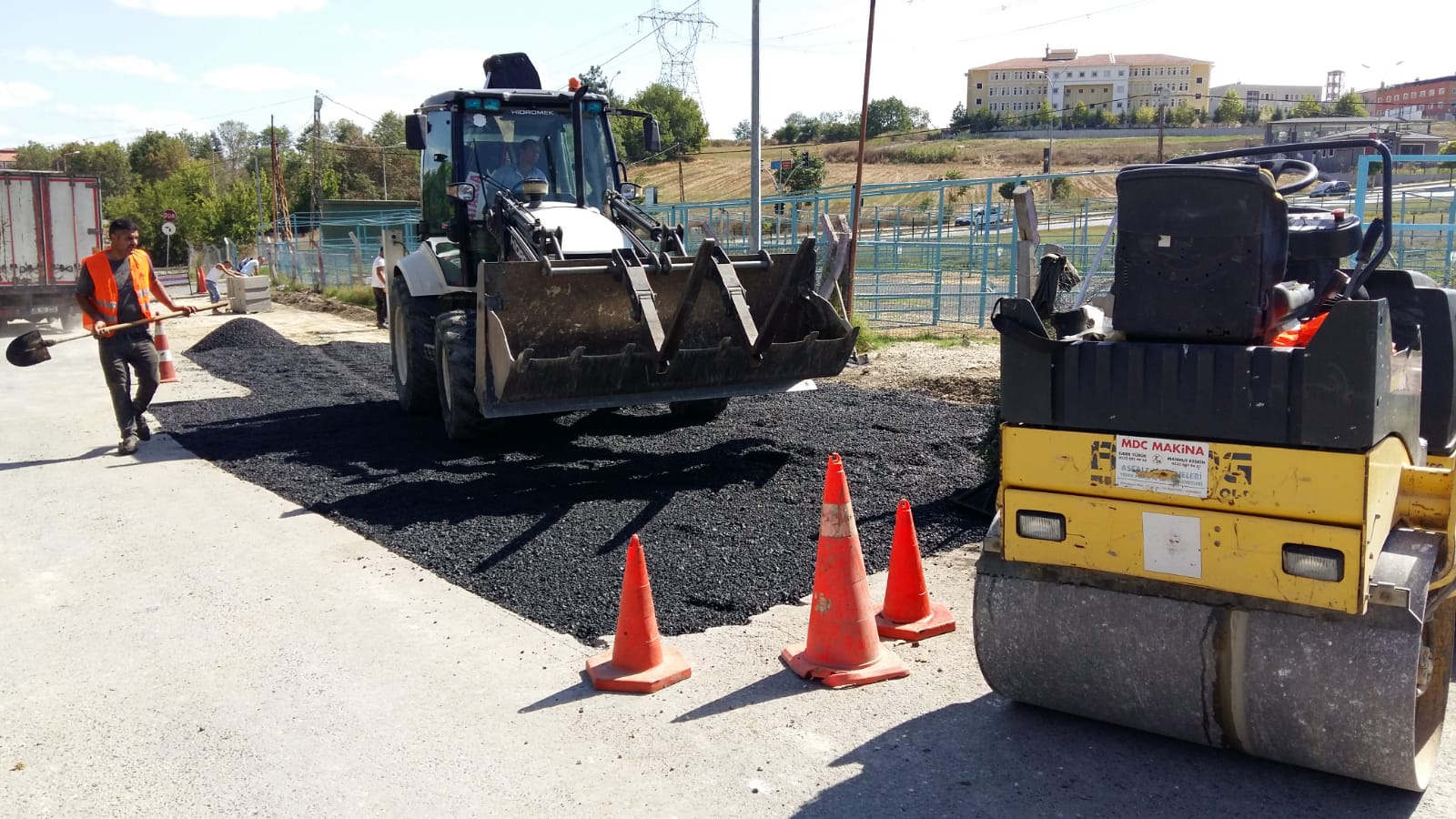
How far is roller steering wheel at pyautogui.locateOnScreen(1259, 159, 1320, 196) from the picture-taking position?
3.82 metres

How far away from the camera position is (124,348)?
9086 millimetres

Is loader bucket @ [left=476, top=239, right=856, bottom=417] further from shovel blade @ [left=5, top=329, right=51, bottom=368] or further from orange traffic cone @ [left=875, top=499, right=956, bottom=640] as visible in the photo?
shovel blade @ [left=5, top=329, right=51, bottom=368]

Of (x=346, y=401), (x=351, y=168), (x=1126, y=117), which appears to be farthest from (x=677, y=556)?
(x=1126, y=117)

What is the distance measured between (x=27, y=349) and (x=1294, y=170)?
10.1 meters

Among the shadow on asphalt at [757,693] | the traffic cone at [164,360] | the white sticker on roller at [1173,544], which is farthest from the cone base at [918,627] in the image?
the traffic cone at [164,360]

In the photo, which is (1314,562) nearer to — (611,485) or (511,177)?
(611,485)

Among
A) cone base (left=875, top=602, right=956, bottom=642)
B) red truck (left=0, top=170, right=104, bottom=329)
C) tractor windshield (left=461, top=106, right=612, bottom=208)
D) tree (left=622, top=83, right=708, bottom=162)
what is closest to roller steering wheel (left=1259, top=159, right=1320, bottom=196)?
cone base (left=875, top=602, right=956, bottom=642)

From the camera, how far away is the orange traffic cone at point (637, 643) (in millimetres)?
4516

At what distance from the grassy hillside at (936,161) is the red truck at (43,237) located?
105 ft

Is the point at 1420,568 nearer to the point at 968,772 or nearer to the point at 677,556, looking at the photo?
the point at 968,772

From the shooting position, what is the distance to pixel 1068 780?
3.68 metres

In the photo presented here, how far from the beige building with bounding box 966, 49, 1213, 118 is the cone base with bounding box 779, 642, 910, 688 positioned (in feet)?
409

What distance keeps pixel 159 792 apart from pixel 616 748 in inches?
58.7

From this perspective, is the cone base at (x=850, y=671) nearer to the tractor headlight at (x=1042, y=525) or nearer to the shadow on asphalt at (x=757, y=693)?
the shadow on asphalt at (x=757, y=693)
